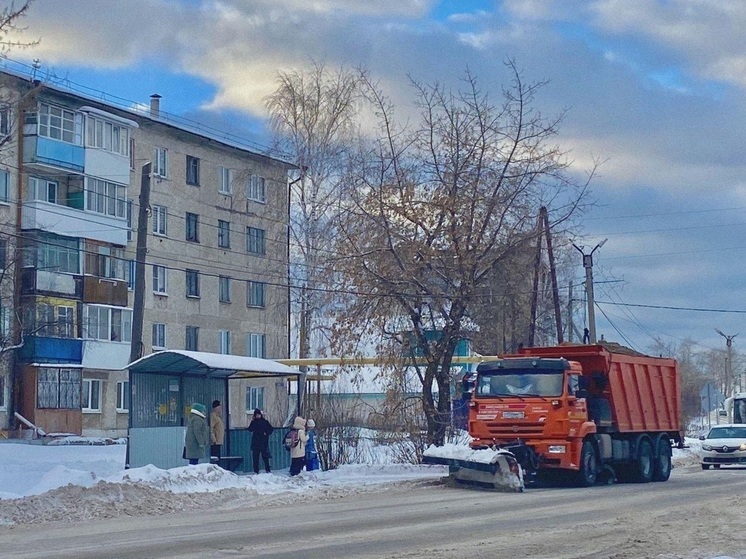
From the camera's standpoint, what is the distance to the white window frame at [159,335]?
189 feet

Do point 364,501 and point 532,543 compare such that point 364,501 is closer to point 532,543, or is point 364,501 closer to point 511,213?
point 532,543

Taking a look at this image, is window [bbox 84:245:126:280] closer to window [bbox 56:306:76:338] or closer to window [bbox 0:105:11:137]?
window [bbox 56:306:76:338]

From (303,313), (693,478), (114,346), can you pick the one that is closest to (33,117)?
(114,346)

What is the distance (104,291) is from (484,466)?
109 ft

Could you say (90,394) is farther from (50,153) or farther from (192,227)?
(50,153)

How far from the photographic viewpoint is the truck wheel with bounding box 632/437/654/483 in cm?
2725

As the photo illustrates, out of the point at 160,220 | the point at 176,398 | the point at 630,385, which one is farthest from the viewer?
the point at 160,220

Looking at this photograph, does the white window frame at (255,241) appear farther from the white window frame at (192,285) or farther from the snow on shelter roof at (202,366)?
the snow on shelter roof at (202,366)

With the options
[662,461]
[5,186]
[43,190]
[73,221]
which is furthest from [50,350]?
[662,461]

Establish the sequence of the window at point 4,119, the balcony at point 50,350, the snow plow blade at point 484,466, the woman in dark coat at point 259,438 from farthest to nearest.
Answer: the balcony at point 50,350
the woman in dark coat at point 259,438
the window at point 4,119
the snow plow blade at point 484,466

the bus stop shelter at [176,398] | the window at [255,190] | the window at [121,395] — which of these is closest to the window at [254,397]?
the window at [121,395]

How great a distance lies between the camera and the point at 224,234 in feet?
207

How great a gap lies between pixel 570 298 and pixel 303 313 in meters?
15.5

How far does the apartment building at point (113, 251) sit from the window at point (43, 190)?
0.07 metres
